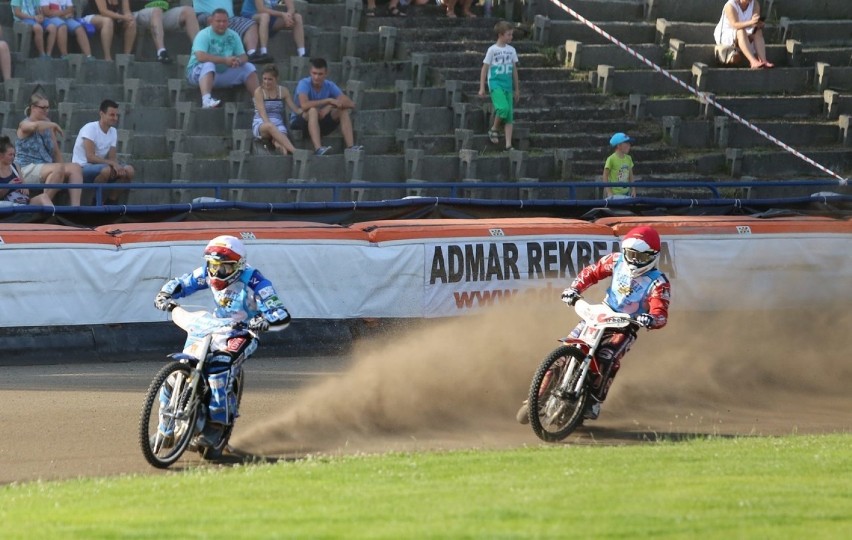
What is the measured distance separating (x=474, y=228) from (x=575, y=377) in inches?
192

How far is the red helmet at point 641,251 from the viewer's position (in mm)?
→ 11297

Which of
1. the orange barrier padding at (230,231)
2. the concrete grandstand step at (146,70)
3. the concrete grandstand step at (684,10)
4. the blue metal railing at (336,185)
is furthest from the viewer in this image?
the concrete grandstand step at (684,10)

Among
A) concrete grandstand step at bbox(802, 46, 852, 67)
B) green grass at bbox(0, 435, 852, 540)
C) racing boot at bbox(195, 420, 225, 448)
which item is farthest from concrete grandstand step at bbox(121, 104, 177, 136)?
concrete grandstand step at bbox(802, 46, 852, 67)

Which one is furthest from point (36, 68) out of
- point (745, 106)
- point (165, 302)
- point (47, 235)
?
point (745, 106)

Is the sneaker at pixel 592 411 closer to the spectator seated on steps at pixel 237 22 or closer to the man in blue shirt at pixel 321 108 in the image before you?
the man in blue shirt at pixel 321 108

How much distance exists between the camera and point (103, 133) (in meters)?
16.6

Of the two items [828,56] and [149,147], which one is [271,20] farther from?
[828,56]

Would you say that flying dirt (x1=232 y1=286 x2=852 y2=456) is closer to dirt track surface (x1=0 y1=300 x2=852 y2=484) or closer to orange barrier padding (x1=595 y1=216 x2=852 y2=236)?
dirt track surface (x1=0 y1=300 x2=852 y2=484)

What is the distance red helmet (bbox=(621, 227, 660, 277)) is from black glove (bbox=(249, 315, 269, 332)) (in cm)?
328

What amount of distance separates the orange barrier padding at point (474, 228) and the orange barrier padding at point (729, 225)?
37cm

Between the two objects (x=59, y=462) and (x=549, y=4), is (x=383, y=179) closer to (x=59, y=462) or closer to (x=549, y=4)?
(x=549, y=4)

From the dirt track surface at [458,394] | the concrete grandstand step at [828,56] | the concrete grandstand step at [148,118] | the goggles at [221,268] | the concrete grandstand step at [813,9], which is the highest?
the concrete grandstand step at [813,9]

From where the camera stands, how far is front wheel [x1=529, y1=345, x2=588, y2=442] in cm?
1078

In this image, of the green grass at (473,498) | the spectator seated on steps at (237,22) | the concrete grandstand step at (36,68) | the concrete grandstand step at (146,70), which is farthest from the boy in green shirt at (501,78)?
the green grass at (473,498)
